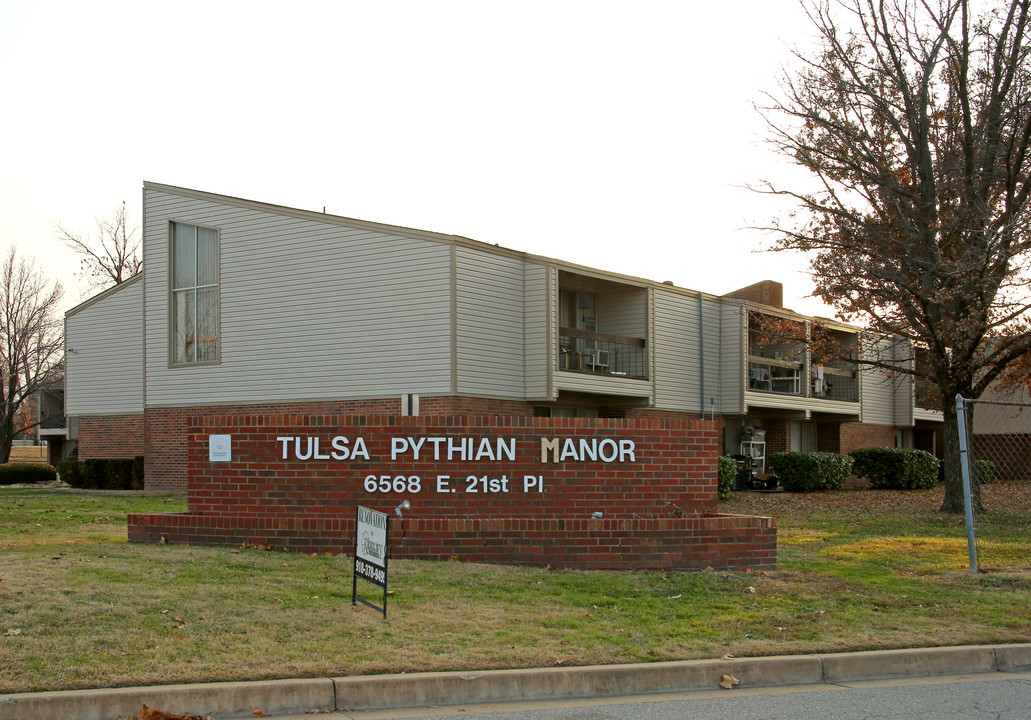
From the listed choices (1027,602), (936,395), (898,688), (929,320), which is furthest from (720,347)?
(898,688)

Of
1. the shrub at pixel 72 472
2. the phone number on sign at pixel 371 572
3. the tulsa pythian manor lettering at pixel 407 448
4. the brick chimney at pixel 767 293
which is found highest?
the brick chimney at pixel 767 293

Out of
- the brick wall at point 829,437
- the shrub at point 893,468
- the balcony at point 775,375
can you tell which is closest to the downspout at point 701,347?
the balcony at point 775,375

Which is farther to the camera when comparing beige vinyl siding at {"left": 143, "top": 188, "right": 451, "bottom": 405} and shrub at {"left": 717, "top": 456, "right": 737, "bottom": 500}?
shrub at {"left": 717, "top": 456, "right": 737, "bottom": 500}

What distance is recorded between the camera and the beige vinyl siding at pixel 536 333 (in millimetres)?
22594

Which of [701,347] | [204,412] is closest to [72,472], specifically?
[204,412]

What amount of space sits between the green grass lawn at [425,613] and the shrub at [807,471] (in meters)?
14.6

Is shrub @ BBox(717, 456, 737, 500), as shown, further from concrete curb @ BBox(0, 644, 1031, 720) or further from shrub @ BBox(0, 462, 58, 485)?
shrub @ BBox(0, 462, 58, 485)

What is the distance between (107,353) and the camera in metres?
28.8

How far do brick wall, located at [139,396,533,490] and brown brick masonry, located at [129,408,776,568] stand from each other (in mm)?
10102

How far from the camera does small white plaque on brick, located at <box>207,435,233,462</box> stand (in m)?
11.2

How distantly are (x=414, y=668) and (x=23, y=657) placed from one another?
8.34 ft

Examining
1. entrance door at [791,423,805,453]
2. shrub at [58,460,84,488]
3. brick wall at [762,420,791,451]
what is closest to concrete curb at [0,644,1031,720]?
shrub at [58,460,84,488]

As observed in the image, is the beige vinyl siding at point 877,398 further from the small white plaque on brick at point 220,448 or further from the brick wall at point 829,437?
the small white plaque on brick at point 220,448

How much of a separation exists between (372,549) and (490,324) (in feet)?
47.3
